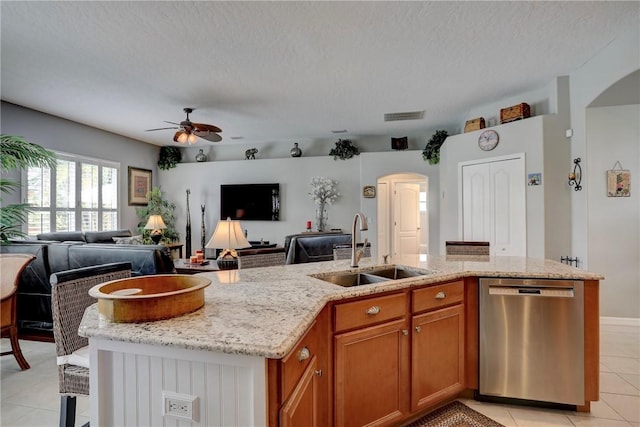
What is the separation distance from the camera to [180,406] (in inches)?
39.5

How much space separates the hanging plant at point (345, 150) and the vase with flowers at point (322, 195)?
56 cm

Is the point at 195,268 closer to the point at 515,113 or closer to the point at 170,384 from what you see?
the point at 170,384

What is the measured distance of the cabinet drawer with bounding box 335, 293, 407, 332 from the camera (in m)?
1.59

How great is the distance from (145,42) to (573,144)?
4.69 meters

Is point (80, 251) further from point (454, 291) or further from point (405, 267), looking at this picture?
point (454, 291)

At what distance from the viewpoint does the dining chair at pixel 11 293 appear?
269cm

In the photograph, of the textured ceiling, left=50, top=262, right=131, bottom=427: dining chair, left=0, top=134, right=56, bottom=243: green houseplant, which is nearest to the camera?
left=50, top=262, right=131, bottom=427: dining chair

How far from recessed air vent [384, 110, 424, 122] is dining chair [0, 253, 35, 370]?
196 inches

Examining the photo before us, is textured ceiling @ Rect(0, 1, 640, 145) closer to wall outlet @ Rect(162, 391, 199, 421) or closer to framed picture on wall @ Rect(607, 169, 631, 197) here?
framed picture on wall @ Rect(607, 169, 631, 197)

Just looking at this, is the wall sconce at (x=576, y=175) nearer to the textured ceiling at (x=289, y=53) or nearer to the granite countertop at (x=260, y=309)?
the textured ceiling at (x=289, y=53)

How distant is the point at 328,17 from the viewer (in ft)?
8.92

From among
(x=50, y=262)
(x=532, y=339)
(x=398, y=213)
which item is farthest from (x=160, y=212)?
(x=532, y=339)

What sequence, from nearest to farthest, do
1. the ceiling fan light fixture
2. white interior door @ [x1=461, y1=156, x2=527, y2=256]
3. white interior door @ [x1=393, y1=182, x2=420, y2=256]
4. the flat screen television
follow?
white interior door @ [x1=461, y1=156, x2=527, y2=256] → the ceiling fan light fixture → white interior door @ [x1=393, y1=182, x2=420, y2=256] → the flat screen television

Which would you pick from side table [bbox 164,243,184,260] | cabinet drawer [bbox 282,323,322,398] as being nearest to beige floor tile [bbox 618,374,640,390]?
cabinet drawer [bbox 282,323,322,398]
